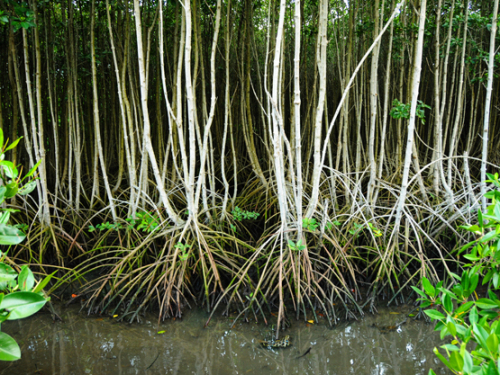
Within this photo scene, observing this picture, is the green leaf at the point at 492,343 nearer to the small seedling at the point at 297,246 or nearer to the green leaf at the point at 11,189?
the green leaf at the point at 11,189

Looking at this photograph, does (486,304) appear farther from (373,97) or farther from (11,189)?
(373,97)

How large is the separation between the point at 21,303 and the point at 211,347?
1.87 m

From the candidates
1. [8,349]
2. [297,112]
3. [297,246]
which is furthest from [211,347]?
[8,349]

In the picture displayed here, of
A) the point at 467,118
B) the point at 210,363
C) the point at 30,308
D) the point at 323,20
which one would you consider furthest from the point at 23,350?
the point at 467,118

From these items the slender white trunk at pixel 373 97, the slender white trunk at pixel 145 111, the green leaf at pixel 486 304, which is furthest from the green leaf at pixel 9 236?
the slender white trunk at pixel 373 97

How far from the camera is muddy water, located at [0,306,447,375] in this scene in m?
2.29

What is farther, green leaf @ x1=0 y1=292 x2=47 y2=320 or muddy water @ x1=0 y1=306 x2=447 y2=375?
muddy water @ x1=0 y1=306 x2=447 y2=375

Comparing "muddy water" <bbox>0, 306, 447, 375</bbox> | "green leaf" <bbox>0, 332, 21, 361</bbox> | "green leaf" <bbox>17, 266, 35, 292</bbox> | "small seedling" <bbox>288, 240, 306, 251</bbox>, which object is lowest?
"muddy water" <bbox>0, 306, 447, 375</bbox>

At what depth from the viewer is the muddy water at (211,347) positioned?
2285mm

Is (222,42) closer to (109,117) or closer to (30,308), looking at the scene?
(109,117)

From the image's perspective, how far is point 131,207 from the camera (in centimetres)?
344

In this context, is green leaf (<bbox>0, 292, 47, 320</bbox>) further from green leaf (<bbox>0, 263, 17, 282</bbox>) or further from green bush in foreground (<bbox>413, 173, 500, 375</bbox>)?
green bush in foreground (<bbox>413, 173, 500, 375</bbox>)

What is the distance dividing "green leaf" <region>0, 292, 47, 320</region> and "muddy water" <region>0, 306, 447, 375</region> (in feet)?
5.34

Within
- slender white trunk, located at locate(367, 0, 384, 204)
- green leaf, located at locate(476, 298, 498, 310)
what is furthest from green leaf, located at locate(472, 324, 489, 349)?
slender white trunk, located at locate(367, 0, 384, 204)
